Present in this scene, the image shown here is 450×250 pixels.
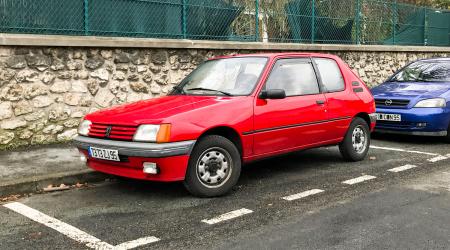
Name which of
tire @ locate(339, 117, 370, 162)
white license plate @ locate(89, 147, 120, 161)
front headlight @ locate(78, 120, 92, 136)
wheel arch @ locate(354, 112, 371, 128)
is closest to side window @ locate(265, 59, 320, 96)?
tire @ locate(339, 117, 370, 162)

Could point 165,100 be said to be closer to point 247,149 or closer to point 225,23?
point 247,149

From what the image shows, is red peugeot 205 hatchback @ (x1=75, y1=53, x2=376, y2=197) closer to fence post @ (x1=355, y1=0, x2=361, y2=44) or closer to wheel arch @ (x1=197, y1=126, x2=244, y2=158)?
wheel arch @ (x1=197, y1=126, x2=244, y2=158)

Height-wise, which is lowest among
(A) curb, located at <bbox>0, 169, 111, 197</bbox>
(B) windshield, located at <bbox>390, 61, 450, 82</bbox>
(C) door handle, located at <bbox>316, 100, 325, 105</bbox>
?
(A) curb, located at <bbox>0, 169, 111, 197</bbox>

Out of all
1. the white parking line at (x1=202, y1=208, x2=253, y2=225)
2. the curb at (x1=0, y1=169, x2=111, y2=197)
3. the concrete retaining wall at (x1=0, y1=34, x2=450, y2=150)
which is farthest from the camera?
the concrete retaining wall at (x1=0, y1=34, x2=450, y2=150)

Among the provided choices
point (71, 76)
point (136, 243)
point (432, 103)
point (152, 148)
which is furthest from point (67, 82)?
point (432, 103)

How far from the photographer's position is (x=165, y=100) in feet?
19.6

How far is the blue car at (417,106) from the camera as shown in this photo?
8.53 metres

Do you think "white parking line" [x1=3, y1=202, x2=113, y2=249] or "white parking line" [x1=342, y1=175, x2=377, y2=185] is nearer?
"white parking line" [x1=3, y1=202, x2=113, y2=249]

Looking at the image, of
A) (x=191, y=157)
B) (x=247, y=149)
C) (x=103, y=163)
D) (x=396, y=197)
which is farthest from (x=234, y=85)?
(x=396, y=197)

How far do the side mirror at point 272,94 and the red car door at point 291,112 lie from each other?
2.8 inches

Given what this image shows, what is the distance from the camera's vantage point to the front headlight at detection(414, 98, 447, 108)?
8586 mm

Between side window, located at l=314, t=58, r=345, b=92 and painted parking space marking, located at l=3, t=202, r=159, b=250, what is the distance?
3627mm

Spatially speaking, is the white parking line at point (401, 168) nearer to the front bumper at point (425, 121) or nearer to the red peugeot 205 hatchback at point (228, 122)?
the red peugeot 205 hatchback at point (228, 122)

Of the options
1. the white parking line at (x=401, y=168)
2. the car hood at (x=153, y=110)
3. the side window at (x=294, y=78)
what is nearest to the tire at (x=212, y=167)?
the car hood at (x=153, y=110)
